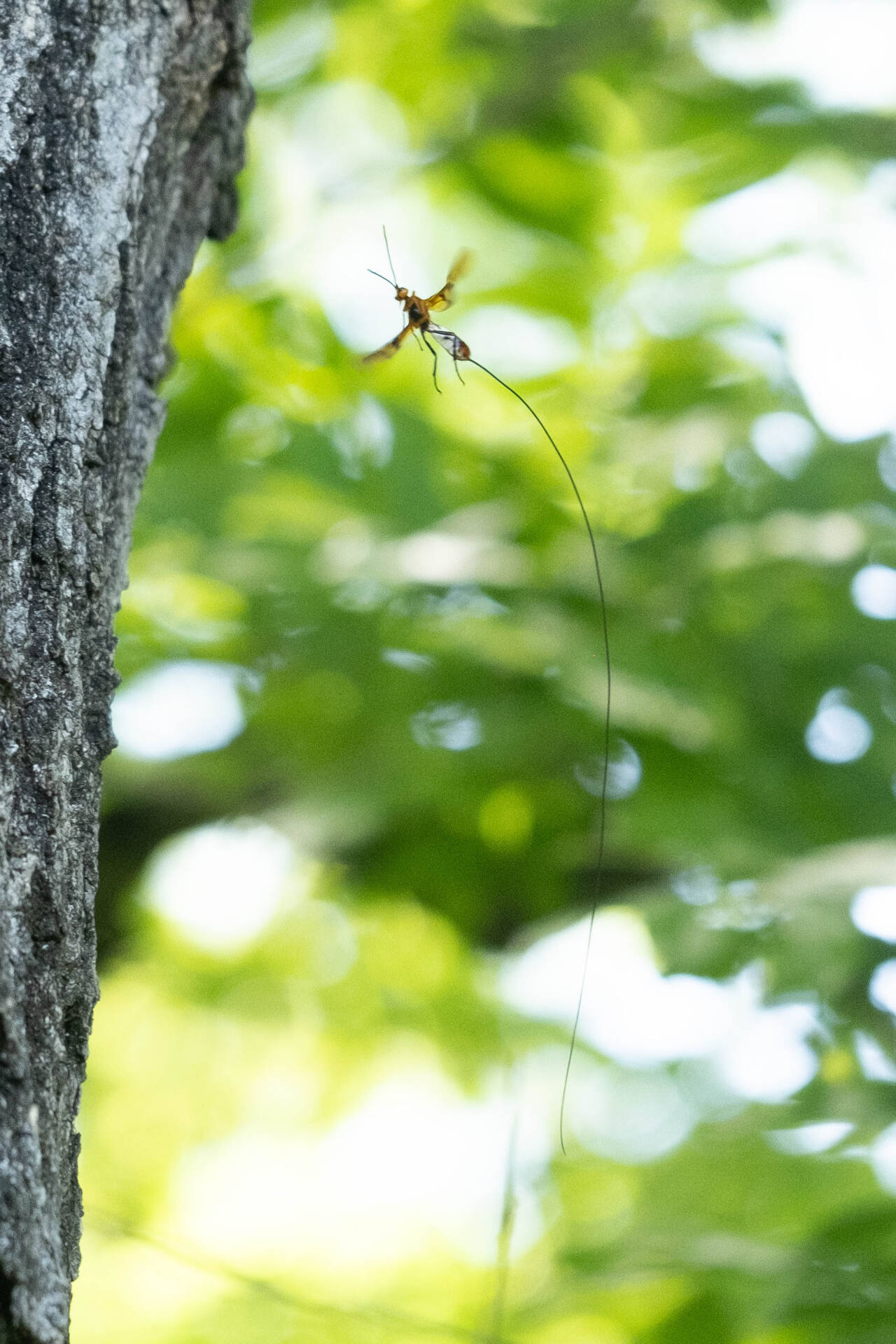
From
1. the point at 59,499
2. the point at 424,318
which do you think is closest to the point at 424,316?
the point at 424,318

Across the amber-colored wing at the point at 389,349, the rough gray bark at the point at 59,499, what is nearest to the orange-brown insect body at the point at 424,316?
the amber-colored wing at the point at 389,349

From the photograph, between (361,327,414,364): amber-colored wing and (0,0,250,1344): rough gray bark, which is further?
(361,327,414,364): amber-colored wing

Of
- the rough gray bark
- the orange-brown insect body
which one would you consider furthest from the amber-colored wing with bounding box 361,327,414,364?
the rough gray bark

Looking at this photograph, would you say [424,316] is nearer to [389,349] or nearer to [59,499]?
[389,349]

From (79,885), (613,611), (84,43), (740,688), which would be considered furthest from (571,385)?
(79,885)

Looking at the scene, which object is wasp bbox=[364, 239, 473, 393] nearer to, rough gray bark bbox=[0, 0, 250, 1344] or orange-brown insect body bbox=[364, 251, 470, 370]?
orange-brown insect body bbox=[364, 251, 470, 370]

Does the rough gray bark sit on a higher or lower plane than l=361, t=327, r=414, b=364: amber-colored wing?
lower

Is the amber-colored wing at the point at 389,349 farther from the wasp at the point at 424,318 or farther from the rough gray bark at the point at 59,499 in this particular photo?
the rough gray bark at the point at 59,499

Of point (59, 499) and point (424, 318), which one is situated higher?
point (424, 318)
